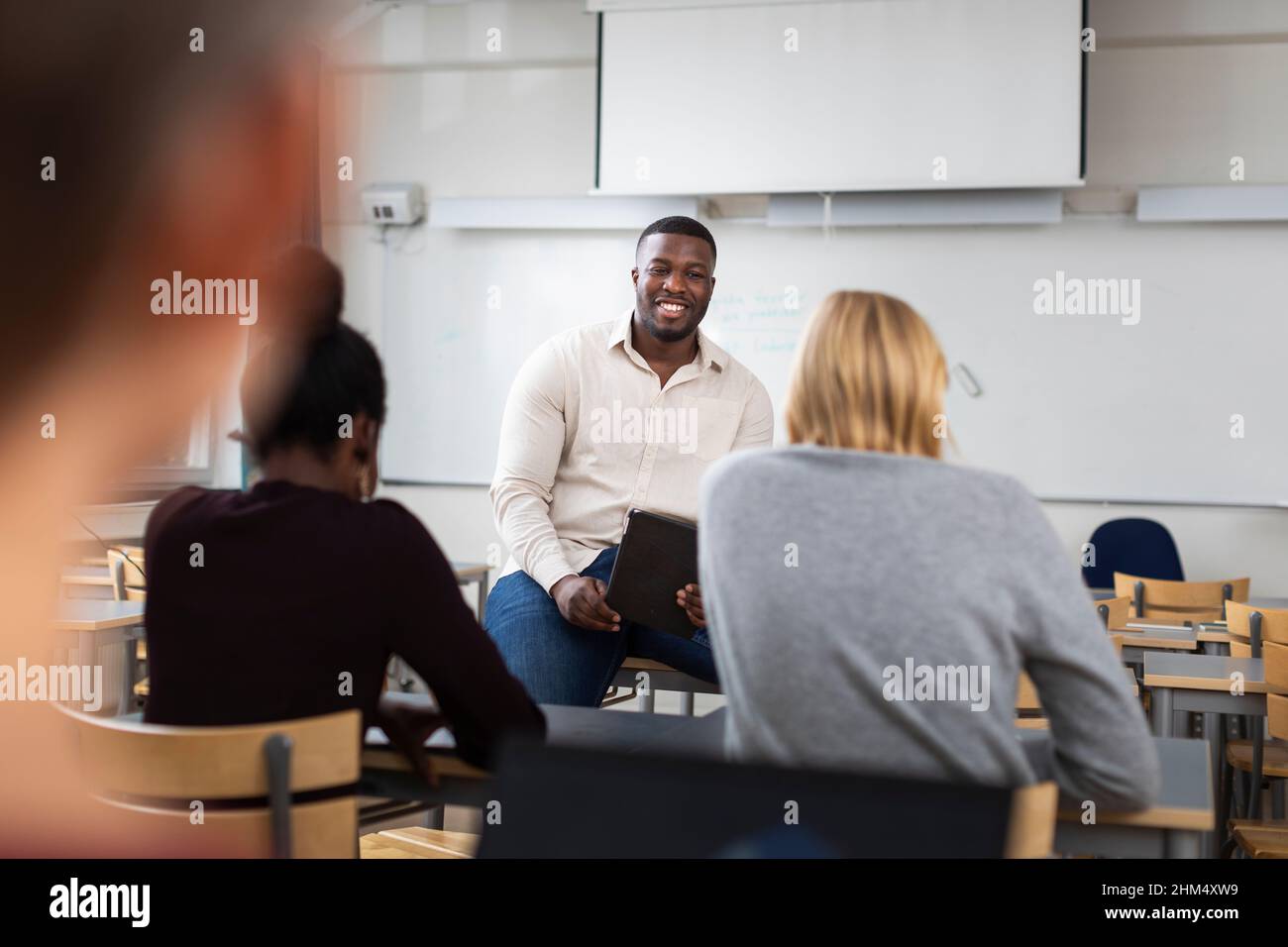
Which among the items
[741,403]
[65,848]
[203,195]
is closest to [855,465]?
[65,848]

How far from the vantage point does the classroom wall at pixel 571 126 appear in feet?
18.6

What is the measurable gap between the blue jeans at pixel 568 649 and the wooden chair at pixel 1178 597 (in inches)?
103

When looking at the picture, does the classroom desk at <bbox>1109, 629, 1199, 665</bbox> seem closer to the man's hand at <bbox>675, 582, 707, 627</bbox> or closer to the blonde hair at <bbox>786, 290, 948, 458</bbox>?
the man's hand at <bbox>675, 582, 707, 627</bbox>

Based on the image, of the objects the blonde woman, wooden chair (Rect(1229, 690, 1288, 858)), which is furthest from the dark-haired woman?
wooden chair (Rect(1229, 690, 1288, 858))

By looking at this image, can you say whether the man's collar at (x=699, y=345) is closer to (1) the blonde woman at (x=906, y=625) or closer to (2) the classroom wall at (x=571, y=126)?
(1) the blonde woman at (x=906, y=625)

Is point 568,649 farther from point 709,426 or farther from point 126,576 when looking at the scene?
point 126,576

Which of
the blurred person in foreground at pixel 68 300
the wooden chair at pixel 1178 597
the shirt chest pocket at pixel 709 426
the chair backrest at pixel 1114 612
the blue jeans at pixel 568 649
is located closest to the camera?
the blurred person in foreground at pixel 68 300

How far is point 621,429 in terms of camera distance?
2.46 metres

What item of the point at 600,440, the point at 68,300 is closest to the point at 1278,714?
the point at 600,440

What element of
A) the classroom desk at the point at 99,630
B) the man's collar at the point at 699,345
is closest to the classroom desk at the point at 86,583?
the classroom desk at the point at 99,630

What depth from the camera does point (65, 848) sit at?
1553 millimetres

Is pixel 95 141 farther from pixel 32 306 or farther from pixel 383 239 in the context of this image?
pixel 383 239

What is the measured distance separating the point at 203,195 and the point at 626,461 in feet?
10.5

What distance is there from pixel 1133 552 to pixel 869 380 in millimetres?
4671
